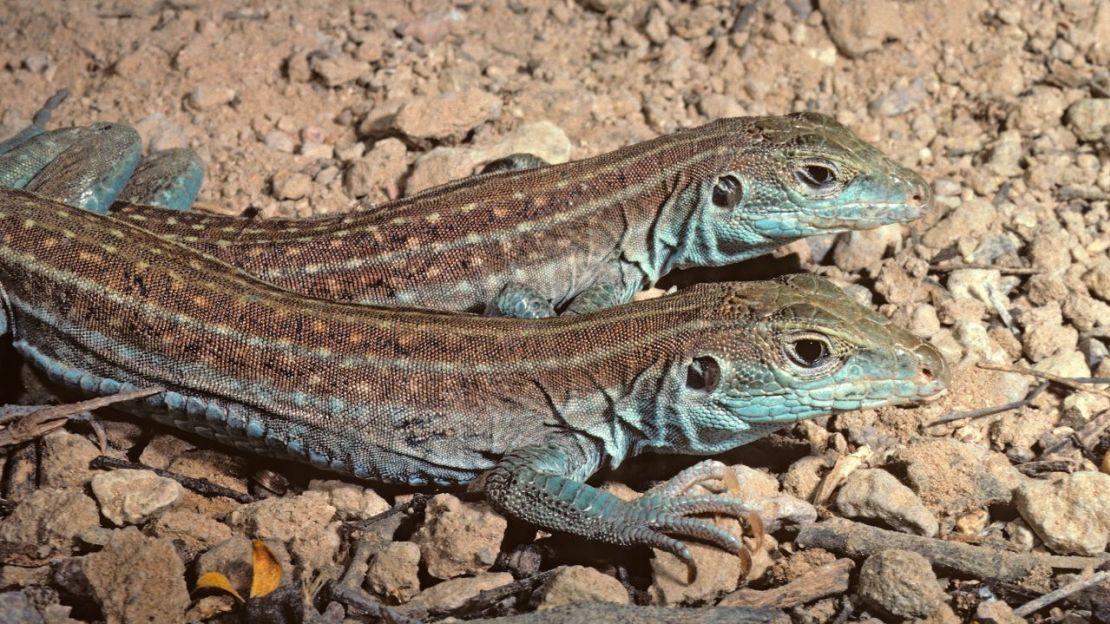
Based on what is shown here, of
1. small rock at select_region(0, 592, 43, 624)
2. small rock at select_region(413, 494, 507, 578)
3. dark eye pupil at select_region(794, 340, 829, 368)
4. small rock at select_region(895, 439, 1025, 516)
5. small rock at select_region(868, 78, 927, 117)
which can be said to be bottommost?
small rock at select_region(0, 592, 43, 624)

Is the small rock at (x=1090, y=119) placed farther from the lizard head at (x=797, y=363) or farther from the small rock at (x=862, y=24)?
the lizard head at (x=797, y=363)

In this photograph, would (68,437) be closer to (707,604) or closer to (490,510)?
(490,510)

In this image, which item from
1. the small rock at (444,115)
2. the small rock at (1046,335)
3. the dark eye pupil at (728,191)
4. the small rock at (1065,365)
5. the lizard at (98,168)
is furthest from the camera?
the small rock at (444,115)

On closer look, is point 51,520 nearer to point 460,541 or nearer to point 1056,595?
point 460,541

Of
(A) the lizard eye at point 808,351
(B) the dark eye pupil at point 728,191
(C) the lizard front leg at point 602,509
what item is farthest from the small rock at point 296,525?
(B) the dark eye pupil at point 728,191

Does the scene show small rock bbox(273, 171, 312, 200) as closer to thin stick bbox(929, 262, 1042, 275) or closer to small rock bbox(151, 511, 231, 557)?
small rock bbox(151, 511, 231, 557)

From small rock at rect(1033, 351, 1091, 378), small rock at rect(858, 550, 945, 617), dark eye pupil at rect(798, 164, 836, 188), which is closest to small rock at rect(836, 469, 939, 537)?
small rock at rect(858, 550, 945, 617)

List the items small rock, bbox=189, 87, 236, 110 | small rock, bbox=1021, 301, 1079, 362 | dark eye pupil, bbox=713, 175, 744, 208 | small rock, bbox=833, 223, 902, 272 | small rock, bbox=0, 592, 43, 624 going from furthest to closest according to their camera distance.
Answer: small rock, bbox=189, 87, 236, 110 < small rock, bbox=833, 223, 902, 272 < dark eye pupil, bbox=713, 175, 744, 208 < small rock, bbox=1021, 301, 1079, 362 < small rock, bbox=0, 592, 43, 624
